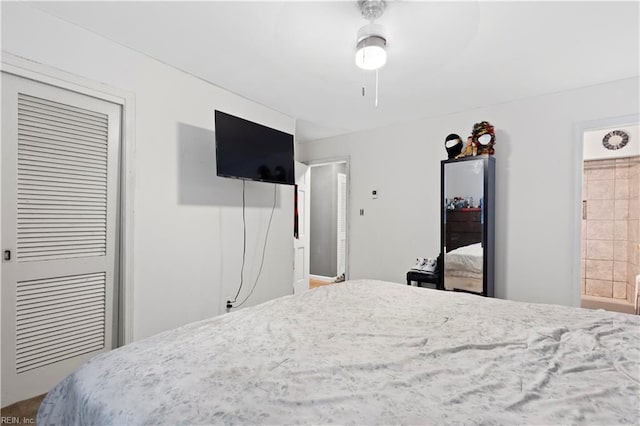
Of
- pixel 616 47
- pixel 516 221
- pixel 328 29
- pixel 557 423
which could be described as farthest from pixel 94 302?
pixel 616 47

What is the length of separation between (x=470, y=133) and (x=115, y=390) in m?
3.81

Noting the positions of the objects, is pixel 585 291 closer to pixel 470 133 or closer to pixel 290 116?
pixel 470 133

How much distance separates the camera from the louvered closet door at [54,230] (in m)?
1.90

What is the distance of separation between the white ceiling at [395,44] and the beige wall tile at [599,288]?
9.84 feet

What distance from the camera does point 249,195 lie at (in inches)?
136

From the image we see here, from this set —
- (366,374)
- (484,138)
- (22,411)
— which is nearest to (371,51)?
(366,374)

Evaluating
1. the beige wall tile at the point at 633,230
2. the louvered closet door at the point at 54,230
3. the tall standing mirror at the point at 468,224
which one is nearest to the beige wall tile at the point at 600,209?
the beige wall tile at the point at 633,230

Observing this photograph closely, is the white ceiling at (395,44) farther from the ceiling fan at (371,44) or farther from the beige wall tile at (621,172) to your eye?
the beige wall tile at (621,172)

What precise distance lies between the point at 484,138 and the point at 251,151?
234 cm

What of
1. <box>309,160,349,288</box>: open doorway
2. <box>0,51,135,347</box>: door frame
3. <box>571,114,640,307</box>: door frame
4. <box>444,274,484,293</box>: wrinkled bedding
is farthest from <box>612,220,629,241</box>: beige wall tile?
<box>0,51,135,347</box>: door frame

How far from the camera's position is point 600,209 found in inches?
→ 176

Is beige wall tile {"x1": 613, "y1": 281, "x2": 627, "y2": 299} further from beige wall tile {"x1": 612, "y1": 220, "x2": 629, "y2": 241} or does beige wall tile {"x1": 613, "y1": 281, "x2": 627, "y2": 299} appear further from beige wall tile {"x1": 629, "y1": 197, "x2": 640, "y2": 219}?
beige wall tile {"x1": 629, "y1": 197, "x2": 640, "y2": 219}

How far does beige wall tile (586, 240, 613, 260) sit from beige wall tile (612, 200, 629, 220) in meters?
0.36

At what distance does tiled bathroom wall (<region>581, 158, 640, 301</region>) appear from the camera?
4.20m
